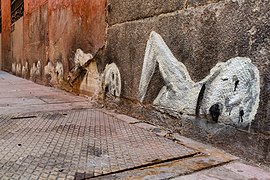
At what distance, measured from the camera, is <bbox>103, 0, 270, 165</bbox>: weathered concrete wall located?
1.50 metres

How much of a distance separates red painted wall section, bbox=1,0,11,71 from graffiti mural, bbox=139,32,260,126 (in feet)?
26.0

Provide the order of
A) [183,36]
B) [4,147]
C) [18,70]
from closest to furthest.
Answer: [4,147]
[183,36]
[18,70]

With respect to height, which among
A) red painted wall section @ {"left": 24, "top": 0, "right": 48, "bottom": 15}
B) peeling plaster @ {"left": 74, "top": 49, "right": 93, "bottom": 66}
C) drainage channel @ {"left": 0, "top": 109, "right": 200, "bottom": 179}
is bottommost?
drainage channel @ {"left": 0, "top": 109, "right": 200, "bottom": 179}

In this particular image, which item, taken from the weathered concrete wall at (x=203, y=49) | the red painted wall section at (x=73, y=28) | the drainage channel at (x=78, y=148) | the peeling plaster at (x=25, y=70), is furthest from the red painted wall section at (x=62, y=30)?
the drainage channel at (x=78, y=148)

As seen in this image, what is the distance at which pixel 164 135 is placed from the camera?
6.66ft

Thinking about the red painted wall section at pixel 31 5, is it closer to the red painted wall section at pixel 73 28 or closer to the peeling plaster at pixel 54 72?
the red painted wall section at pixel 73 28

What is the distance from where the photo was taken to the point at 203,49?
6.01 feet

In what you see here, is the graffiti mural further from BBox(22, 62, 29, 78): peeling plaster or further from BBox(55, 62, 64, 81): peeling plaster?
BBox(22, 62, 29, 78): peeling plaster

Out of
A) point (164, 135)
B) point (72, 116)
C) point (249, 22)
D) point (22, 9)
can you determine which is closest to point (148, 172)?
point (164, 135)

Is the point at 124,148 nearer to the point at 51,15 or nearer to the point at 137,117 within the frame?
the point at 137,117

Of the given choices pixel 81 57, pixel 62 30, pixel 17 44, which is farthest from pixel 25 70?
pixel 81 57

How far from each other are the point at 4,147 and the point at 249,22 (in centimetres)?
157

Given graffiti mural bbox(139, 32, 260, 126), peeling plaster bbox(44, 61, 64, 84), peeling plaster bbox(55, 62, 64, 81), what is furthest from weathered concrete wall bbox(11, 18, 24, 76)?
graffiti mural bbox(139, 32, 260, 126)

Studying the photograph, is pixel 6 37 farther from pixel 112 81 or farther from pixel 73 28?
pixel 112 81
